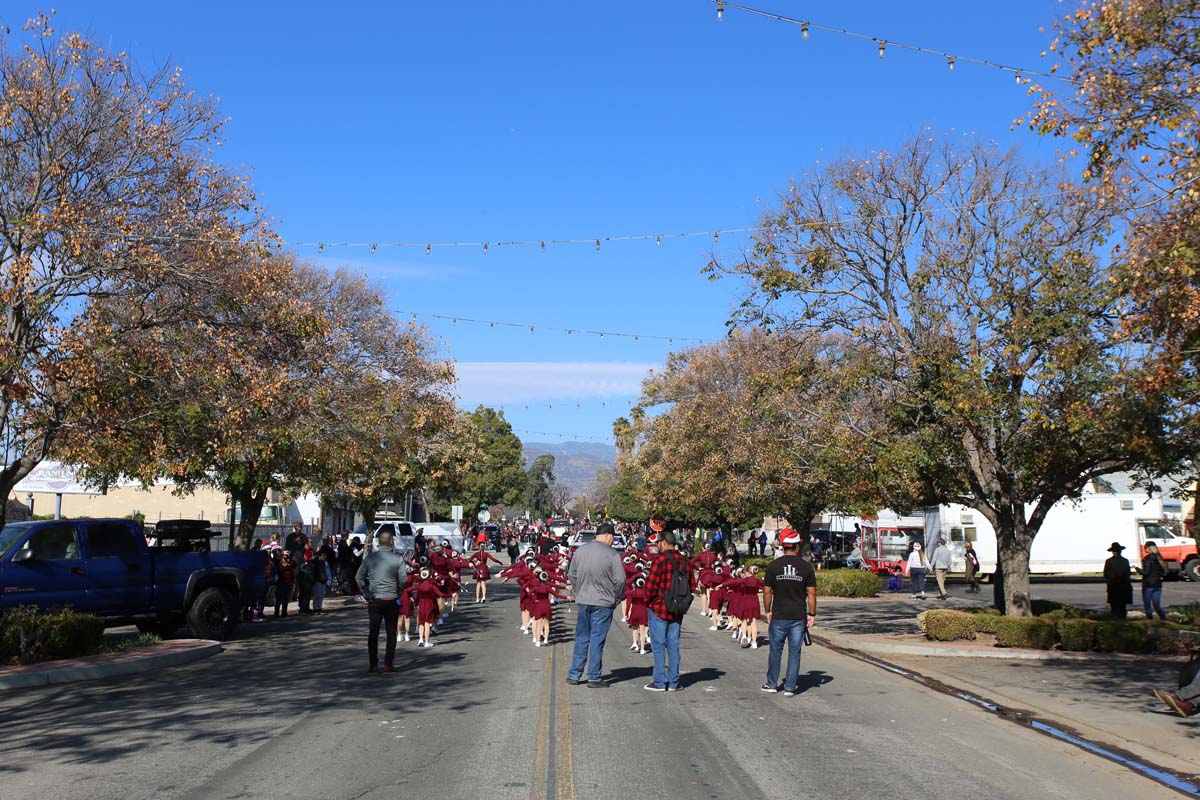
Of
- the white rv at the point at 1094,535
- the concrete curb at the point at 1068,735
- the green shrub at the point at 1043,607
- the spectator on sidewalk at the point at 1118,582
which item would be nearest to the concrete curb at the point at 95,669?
the concrete curb at the point at 1068,735

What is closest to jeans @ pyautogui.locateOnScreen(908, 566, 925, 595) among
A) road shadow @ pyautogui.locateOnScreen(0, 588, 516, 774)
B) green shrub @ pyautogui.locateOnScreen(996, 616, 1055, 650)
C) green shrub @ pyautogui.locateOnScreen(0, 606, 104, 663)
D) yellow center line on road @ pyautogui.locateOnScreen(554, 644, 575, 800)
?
green shrub @ pyautogui.locateOnScreen(996, 616, 1055, 650)

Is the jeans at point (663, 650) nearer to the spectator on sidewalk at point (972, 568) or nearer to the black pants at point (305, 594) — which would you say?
the black pants at point (305, 594)

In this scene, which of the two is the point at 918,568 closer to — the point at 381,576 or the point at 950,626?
the point at 950,626

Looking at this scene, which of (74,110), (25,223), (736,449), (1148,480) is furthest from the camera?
(736,449)

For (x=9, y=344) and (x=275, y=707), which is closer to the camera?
(x=275, y=707)

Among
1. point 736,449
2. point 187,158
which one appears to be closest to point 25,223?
point 187,158

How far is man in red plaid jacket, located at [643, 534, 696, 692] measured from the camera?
12422mm

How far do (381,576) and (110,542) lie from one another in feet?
20.3

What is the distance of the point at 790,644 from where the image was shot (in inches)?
492

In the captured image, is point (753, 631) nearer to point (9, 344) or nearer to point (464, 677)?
point (464, 677)

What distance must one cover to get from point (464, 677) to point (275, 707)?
9.64 feet

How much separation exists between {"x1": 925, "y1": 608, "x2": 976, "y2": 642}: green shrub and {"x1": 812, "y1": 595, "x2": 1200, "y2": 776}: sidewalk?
22cm

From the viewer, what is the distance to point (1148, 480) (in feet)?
62.3

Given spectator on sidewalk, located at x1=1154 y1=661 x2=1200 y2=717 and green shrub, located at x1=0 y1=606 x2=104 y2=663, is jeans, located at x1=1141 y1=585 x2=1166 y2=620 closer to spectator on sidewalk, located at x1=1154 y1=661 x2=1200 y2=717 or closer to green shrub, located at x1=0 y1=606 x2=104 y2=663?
spectator on sidewalk, located at x1=1154 y1=661 x2=1200 y2=717
